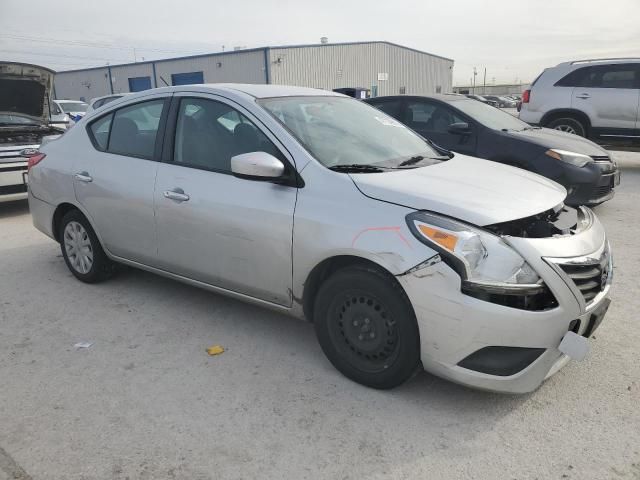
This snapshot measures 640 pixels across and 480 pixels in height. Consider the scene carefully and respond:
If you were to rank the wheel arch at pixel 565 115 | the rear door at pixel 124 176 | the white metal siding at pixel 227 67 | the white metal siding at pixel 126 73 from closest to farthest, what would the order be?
the rear door at pixel 124 176, the wheel arch at pixel 565 115, the white metal siding at pixel 227 67, the white metal siding at pixel 126 73

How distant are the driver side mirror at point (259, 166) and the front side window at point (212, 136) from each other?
188 millimetres

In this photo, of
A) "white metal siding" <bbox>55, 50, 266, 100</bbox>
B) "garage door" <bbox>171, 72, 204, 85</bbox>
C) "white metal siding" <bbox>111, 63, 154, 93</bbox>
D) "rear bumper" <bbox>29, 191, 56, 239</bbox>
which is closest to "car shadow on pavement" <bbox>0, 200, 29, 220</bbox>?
"rear bumper" <bbox>29, 191, 56, 239</bbox>

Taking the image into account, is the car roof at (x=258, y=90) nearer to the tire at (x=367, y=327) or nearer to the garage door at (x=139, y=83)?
the tire at (x=367, y=327)

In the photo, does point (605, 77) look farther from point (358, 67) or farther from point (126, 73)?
point (126, 73)

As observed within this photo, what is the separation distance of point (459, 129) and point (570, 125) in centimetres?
474

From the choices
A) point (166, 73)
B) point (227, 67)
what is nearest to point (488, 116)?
A: point (227, 67)

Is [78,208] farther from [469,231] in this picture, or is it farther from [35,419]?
[469,231]

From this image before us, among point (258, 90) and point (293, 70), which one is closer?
point (258, 90)

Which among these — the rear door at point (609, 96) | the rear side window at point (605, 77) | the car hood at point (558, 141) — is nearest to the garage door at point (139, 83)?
the rear side window at point (605, 77)

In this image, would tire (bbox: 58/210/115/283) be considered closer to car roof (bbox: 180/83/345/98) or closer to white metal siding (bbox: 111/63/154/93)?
car roof (bbox: 180/83/345/98)

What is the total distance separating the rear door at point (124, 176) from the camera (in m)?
3.93

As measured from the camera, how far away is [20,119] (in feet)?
27.6

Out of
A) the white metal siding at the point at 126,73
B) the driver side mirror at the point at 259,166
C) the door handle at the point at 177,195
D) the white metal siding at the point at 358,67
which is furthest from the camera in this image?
the white metal siding at the point at 126,73

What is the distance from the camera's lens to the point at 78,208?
178 inches
